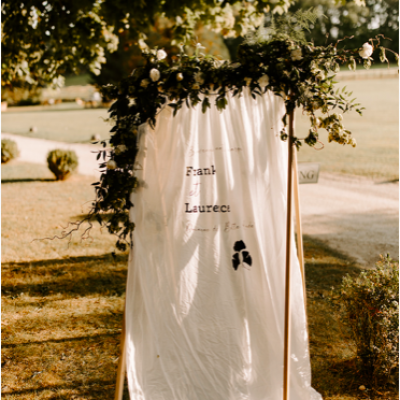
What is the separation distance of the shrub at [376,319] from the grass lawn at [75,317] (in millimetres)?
203

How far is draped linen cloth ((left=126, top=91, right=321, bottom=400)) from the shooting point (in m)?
2.86

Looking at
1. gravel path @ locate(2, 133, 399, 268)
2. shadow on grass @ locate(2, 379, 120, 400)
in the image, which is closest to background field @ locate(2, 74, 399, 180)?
gravel path @ locate(2, 133, 399, 268)

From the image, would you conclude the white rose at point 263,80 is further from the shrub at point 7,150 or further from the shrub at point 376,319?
the shrub at point 7,150

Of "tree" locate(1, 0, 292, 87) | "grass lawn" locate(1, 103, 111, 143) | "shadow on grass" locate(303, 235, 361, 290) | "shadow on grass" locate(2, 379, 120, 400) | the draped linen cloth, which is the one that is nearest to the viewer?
the draped linen cloth

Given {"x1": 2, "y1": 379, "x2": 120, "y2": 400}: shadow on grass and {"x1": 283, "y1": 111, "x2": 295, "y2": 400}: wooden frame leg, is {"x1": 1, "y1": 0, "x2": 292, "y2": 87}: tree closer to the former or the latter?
{"x1": 283, "y1": 111, "x2": 295, "y2": 400}: wooden frame leg

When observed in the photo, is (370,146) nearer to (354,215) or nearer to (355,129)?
(355,129)

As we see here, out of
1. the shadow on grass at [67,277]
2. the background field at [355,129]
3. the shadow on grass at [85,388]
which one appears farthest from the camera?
the background field at [355,129]

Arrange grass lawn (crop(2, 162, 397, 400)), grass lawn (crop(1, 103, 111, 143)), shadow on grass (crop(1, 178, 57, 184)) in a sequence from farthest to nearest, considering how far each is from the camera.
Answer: grass lawn (crop(1, 103, 111, 143)), shadow on grass (crop(1, 178, 57, 184)), grass lawn (crop(2, 162, 397, 400))

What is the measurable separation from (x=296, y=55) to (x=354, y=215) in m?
6.74

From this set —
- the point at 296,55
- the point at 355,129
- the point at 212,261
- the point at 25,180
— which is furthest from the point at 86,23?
the point at 355,129

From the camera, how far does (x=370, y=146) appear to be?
629 inches

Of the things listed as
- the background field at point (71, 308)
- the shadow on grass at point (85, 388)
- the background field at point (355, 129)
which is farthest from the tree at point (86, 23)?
the shadow on grass at point (85, 388)

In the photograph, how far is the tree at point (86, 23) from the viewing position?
19.7ft

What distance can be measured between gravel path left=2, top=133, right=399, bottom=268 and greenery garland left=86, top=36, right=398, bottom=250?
4.14m
